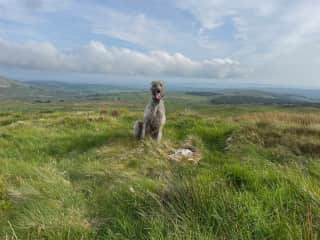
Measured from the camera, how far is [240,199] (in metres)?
3.68

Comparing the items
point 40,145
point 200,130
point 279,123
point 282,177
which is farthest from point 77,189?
point 279,123

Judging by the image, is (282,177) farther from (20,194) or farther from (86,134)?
(86,134)

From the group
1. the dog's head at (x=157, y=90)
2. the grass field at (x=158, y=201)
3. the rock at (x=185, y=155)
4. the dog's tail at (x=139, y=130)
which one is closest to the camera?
the grass field at (x=158, y=201)

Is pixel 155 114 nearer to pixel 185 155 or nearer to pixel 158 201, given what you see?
pixel 185 155

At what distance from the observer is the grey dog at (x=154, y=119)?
10.5 metres

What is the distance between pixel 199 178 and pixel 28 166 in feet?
13.6

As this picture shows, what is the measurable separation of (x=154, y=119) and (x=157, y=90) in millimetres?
1050

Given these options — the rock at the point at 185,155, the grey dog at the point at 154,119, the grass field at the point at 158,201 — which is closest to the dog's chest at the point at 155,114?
the grey dog at the point at 154,119

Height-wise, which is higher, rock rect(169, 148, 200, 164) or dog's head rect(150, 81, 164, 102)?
dog's head rect(150, 81, 164, 102)

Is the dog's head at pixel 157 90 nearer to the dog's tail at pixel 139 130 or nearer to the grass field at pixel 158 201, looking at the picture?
the dog's tail at pixel 139 130

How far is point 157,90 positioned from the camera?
10547mm

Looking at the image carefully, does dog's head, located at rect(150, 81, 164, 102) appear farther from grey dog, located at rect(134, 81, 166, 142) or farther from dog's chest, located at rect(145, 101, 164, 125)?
dog's chest, located at rect(145, 101, 164, 125)

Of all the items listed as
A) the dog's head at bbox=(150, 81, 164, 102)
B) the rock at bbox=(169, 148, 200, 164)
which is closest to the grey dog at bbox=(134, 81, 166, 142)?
the dog's head at bbox=(150, 81, 164, 102)

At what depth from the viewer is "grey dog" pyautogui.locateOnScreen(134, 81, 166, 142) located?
1050 centimetres
